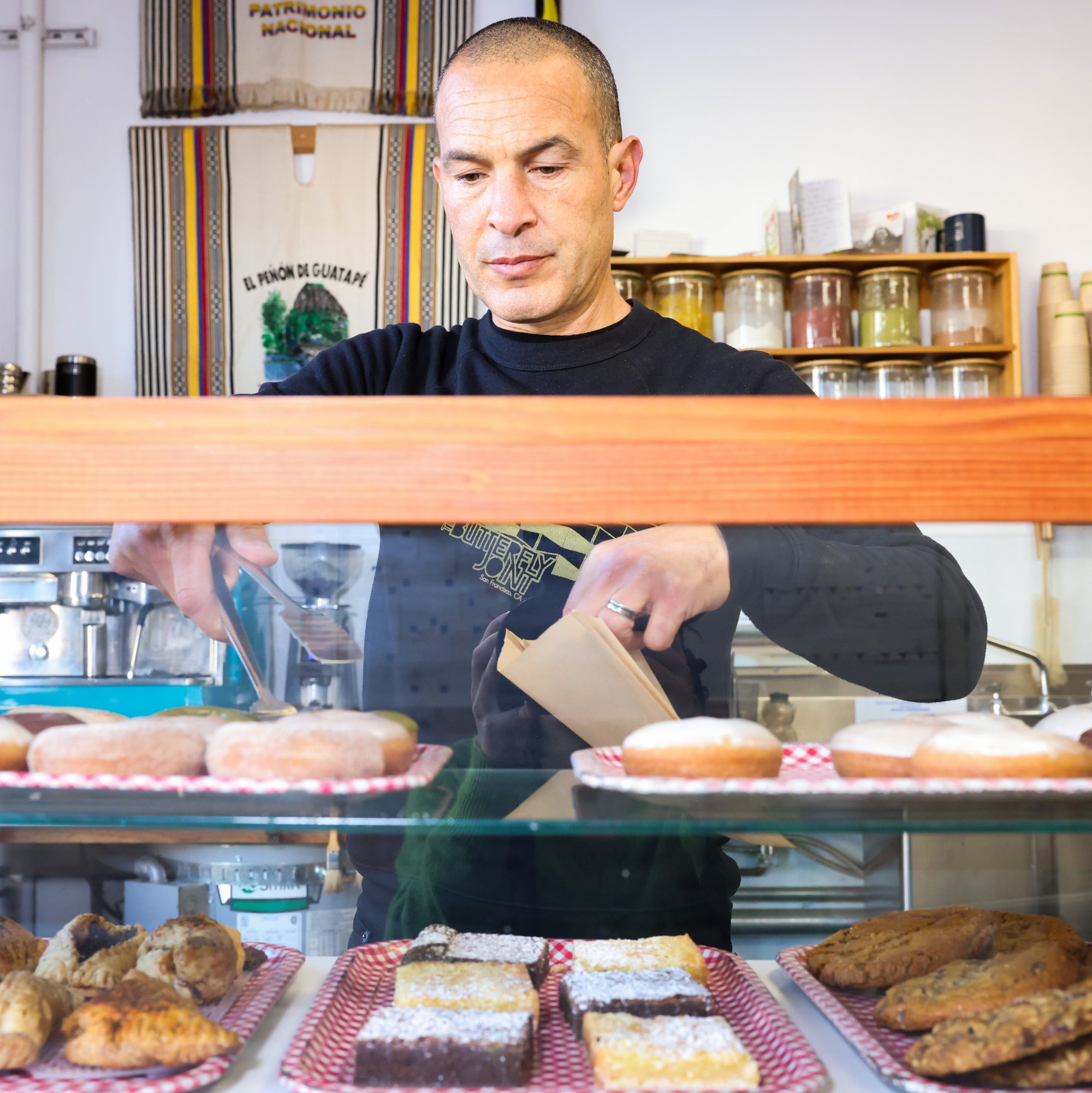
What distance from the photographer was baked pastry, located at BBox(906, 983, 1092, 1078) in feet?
2.42

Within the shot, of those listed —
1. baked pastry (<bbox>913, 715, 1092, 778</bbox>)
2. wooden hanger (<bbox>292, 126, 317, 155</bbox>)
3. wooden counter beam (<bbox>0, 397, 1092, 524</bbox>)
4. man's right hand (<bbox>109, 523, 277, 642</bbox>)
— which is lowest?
baked pastry (<bbox>913, 715, 1092, 778</bbox>)

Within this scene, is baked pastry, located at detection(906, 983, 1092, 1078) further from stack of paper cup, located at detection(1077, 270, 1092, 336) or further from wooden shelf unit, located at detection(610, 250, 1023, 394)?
stack of paper cup, located at detection(1077, 270, 1092, 336)

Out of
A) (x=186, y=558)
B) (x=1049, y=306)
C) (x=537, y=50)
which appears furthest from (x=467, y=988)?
(x=1049, y=306)

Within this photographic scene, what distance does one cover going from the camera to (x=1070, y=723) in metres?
0.76

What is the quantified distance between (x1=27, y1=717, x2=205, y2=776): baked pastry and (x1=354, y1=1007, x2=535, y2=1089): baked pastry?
0.23m

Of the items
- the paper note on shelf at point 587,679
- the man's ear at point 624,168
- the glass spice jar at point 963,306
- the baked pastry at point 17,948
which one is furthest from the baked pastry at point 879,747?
the glass spice jar at point 963,306

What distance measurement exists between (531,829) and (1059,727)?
37 centimetres

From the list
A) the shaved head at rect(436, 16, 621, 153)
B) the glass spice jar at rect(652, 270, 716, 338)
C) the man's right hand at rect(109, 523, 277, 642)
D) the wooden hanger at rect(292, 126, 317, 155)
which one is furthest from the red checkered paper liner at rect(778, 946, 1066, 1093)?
the wooden hanger at rect(292, 126, 317, 155)

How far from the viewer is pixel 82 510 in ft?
2.38

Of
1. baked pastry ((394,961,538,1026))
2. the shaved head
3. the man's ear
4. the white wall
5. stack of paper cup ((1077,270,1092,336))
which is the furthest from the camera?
the white wall

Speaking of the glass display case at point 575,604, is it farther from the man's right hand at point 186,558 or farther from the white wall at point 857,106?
the white wall at point 857,106

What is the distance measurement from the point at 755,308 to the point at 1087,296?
1.05m

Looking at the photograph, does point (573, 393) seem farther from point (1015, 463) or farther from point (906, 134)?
point (906, 134)

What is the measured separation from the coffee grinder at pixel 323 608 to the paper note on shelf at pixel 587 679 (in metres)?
0.11
